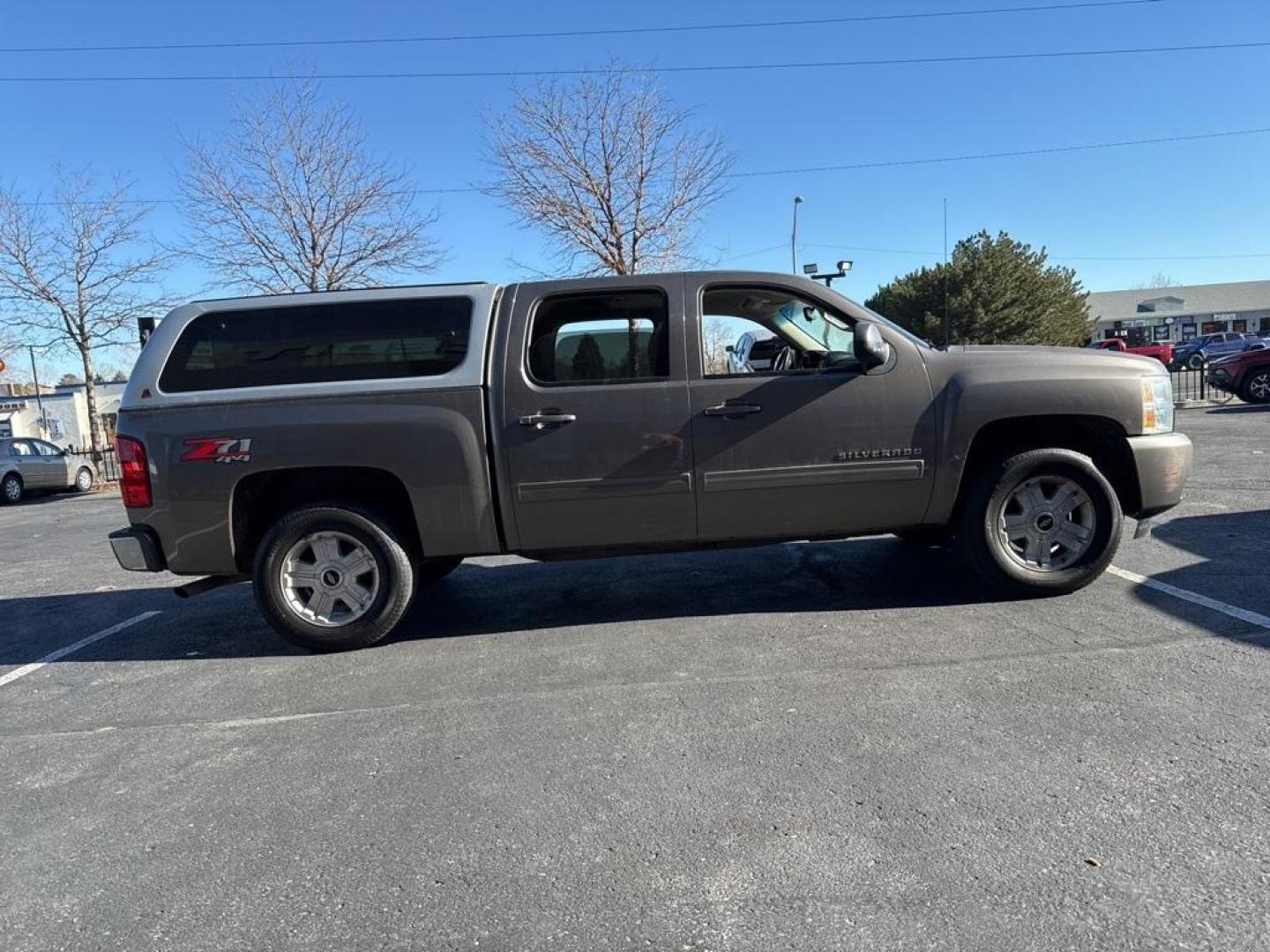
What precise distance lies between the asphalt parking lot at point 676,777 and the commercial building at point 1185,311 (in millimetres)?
70662

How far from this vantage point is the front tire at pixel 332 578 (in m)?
4.75

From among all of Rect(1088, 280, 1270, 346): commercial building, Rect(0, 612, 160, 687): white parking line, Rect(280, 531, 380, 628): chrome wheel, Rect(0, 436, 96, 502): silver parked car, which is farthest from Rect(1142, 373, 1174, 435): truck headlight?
Rect(1088, 280, 1270, 346): commercial building

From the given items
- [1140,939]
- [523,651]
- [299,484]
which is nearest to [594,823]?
[1140,939]

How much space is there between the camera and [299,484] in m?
4.89

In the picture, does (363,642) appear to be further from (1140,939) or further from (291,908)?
(1140,939)

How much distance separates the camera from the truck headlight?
4.89 meters

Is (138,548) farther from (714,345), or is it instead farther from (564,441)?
(714,345)

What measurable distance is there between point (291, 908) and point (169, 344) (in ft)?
11.2

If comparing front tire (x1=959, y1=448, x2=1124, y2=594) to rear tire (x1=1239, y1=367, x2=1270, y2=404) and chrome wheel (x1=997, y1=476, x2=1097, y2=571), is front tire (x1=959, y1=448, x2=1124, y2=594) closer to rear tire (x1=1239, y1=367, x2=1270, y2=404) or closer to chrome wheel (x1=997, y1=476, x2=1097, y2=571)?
chrome wheel (x1=997, y1=476, x2=1097, y2=571)

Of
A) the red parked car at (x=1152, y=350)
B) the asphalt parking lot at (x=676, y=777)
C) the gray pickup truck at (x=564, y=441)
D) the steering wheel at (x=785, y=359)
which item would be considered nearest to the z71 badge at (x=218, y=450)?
the gray pickup truck at (x=564, y=441)

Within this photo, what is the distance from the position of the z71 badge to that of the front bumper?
5093mm

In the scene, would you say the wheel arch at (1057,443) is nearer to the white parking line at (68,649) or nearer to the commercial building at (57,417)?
the white parking line at (68,649)

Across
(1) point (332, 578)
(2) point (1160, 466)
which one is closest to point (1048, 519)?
(2) point (1160, 466)

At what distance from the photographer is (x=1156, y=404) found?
496 centimetres
